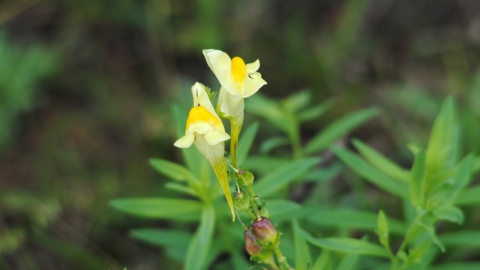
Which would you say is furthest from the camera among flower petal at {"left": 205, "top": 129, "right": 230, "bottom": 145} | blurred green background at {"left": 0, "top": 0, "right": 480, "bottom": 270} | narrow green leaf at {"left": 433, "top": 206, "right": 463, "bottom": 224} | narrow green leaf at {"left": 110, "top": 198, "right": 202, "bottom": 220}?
blurred green background at {"left": 0, "top": 0, "right": 480, "bottom": 270}

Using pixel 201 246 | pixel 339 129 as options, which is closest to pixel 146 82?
pixel 339 129

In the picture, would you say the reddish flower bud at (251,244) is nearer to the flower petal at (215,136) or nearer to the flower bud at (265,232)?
the flower bud at (265,232)

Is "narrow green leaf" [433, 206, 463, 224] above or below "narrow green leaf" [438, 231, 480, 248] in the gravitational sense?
above

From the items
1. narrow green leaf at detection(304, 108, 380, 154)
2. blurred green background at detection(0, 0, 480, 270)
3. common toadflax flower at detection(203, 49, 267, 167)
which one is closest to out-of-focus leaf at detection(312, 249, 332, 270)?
common toadflax flower at detection(203, 49, 267, 167)

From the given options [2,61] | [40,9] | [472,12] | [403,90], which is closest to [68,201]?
[2,61]

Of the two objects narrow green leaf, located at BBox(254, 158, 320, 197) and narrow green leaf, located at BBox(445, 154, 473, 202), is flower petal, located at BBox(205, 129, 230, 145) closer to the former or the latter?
narrow green leaf, located at BBox(254, 158, 320, 197)

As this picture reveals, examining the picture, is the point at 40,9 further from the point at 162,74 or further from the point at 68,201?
the point at 68,201
